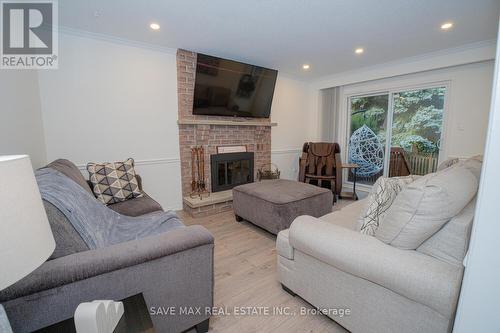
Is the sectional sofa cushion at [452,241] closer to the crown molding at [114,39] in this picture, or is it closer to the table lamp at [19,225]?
the table lamp at [19,225]

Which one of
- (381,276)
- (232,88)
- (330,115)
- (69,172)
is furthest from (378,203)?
(330,115)

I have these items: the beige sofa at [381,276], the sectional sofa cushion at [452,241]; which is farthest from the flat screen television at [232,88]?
the sectional sofa cushion at [452,241]

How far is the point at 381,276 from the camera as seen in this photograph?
3.64 ft

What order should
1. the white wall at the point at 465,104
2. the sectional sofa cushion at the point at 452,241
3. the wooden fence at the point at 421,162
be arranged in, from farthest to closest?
the wooden fence at the point at 421,162
the white wall at the point at 465,104
the sectional sofa cushion at the point at 452,241

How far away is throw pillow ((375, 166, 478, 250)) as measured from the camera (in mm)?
1064

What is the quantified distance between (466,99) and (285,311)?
3767 mm

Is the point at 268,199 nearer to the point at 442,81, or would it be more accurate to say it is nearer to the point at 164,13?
the point at 164,13

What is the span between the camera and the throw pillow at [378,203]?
1402mm

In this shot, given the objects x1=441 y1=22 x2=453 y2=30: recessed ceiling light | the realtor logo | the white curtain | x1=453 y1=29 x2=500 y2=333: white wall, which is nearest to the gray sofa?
x1=453 y1=29 x2=500 y2=333: white wall

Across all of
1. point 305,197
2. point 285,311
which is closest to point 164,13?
point 305,197

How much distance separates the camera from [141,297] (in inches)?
38.6

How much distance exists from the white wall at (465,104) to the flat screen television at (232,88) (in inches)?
96.8

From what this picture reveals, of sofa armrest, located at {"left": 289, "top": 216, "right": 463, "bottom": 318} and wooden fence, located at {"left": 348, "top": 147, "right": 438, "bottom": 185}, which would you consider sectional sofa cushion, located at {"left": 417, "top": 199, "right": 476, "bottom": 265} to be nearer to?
sofa armrest, located at {"left": 289, "top": 216, "right": 463, "bottom": 318}

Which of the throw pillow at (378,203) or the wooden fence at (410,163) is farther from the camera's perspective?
the wooden fence at (410,163)
